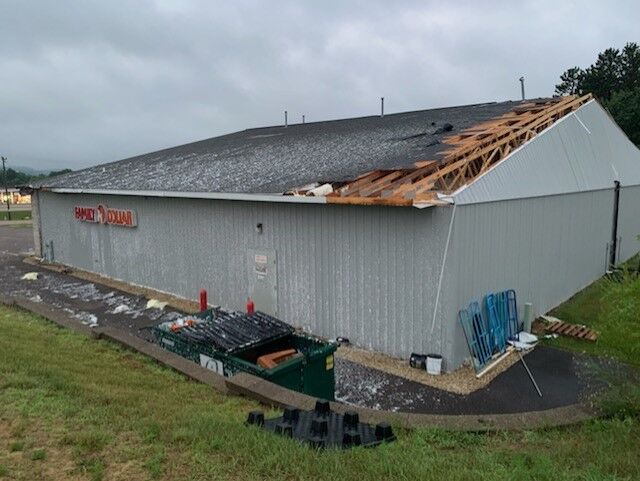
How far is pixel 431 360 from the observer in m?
8.89

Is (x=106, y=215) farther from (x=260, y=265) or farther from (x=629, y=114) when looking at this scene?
(x=629, y=114)

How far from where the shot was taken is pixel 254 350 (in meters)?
7.57

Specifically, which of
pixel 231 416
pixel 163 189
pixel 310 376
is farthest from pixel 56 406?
pixel 163 189

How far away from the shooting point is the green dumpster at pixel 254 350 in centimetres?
688

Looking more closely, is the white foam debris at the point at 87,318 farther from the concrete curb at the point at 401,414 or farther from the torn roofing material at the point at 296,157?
the concrete curb at the point at 401,414

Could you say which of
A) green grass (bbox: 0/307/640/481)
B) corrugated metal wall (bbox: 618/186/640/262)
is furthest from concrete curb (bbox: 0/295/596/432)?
corrugated metal wall (bbox: 618/186/640/262)

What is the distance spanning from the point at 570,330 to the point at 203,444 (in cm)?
949

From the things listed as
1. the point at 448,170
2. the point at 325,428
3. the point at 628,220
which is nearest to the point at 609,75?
the point at 628,220

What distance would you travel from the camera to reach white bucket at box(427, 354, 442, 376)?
29.0ft

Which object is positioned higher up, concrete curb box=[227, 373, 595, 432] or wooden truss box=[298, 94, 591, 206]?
wooden truss box=[298, 94, 591, 206]

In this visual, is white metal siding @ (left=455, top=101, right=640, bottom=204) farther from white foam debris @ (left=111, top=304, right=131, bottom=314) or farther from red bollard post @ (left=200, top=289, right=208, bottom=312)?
white foam debris @ (left=111, top=304, right=131, bottom=314)

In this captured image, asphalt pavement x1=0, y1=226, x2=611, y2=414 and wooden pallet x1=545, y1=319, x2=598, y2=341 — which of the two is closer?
asphalt pavement x1=0, y1=226, x2=611, y2=414

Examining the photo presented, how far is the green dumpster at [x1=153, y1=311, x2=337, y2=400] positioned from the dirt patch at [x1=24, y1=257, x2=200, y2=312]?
5822mm

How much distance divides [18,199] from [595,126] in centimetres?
9767
